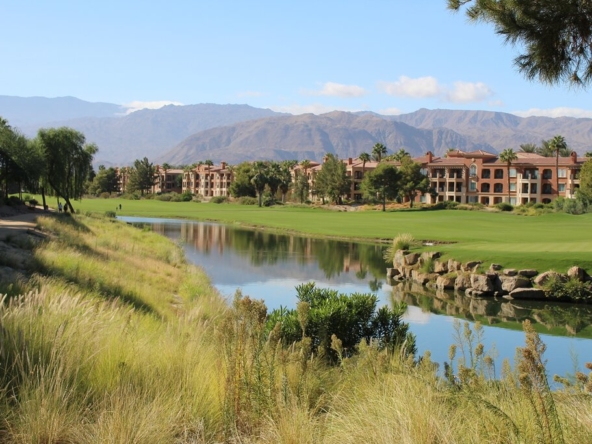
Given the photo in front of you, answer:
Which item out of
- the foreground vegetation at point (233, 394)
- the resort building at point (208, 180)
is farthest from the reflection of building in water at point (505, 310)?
the resort building at point (208, 180)

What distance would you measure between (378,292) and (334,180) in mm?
89967

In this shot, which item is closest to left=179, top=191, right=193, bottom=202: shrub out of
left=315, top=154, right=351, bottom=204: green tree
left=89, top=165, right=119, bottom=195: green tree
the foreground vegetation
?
left=89, top=165, right=119, bottom=195: green tree

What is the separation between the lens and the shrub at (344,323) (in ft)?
42.0

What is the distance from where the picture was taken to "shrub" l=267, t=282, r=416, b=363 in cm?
1280

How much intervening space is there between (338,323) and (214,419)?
25.1 feet

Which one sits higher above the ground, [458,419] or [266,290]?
[458,419]

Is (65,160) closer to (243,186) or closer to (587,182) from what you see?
(587,182)

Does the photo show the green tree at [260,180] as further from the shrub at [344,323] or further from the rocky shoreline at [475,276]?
the shrub at [344,323]

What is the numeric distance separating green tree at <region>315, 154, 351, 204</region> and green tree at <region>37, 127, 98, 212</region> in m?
59.1

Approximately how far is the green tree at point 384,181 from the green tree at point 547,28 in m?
87.8

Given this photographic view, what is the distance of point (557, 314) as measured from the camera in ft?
76.5

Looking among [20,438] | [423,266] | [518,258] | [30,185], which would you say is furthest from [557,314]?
[30,185]

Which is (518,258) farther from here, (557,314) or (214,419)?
(214,419)

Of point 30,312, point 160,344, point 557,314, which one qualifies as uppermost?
point 30,312
